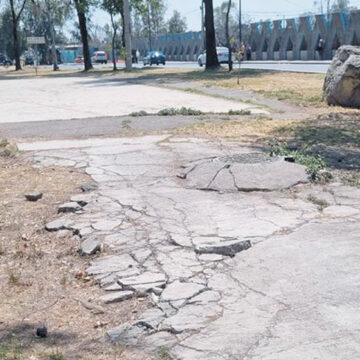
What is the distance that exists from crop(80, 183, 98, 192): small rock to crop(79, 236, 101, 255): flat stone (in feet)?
5.75

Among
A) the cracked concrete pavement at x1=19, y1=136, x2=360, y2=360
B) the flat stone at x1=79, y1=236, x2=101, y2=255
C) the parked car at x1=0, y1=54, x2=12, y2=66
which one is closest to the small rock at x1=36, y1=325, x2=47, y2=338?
the cracked concrete pavement at x1=19, y1=136, x2=360, y2=360

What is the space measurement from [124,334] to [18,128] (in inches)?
392

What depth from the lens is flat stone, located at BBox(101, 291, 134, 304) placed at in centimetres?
465

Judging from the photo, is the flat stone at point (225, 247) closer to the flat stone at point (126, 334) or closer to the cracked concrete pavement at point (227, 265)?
the cracked concrete pavement at point (227, 265)

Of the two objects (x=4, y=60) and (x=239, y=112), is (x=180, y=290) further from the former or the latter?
(x=4, y=60)

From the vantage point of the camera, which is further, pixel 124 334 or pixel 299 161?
pixel 299 161

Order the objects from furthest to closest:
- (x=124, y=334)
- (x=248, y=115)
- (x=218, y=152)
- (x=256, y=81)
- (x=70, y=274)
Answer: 1. (x=256, y=81)
2. (x=248, y=115)
3. (x=218, y=152)
4. (x=70, y=274)
5. (x=124, y=334)

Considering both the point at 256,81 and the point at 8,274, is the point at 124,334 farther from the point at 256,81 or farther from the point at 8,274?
the point at 256,81

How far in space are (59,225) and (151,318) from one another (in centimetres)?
230

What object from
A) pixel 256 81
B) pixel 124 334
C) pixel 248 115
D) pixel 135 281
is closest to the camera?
pixel 124 334

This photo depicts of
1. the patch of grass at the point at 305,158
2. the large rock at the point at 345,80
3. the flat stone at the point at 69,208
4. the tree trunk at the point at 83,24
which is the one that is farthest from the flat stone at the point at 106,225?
the tree trunk at the point at 83,24

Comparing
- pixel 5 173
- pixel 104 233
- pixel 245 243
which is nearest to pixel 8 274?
pixel 104 233

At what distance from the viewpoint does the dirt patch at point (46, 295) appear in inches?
158

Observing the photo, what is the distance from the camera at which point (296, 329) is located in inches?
157
